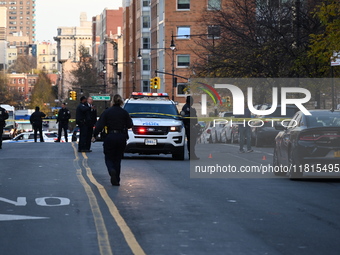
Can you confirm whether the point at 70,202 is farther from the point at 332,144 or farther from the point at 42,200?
the point at 332,144

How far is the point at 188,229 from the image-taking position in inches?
452

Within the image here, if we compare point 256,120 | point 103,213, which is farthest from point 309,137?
point 256,120

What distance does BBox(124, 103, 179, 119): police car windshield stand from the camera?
89.8 feet

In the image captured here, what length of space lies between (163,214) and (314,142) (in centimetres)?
653

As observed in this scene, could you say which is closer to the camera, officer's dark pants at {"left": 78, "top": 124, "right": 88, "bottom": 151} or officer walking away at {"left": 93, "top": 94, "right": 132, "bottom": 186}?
officer walking away at {"left": 93, "top": 94, "right": 132, "bottom": 186}

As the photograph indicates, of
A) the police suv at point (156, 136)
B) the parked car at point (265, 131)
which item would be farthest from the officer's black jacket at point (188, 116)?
the parked car at point (265, 131)

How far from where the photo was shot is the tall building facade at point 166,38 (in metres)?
90.4

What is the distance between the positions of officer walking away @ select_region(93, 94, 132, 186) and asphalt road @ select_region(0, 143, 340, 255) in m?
0.56

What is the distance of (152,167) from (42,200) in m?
8.33

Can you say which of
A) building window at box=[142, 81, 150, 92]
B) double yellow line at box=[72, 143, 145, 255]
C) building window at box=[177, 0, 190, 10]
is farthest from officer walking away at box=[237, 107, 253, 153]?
building window at box=[142, 81, 150, 92]

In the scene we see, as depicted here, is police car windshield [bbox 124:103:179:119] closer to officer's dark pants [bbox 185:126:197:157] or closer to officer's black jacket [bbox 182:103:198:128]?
officer's black jacket [bbox 182:103:198:128]

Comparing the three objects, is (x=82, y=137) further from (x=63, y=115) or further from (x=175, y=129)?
(x=63, y=115)

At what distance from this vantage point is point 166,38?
305 ft

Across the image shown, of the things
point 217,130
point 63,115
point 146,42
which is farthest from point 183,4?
point 63,115
